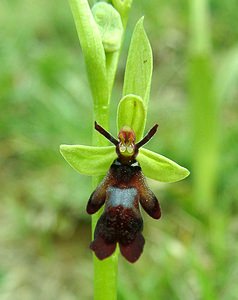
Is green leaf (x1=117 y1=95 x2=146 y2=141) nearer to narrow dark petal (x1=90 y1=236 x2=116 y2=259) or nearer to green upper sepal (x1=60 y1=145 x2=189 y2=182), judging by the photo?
green upper sepal (x1=60 y1=145 x2=189 y2=182)

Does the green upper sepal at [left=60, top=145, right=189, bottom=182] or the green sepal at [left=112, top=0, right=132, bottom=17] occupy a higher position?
the green sepal at [left=112, top=0, right=132, bottom=17]

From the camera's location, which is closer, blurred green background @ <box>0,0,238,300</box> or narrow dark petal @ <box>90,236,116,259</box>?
narrow dark petal @ <box>90,236,116,259</box>

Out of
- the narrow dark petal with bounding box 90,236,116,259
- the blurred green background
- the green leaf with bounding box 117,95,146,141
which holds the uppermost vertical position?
the green leaf with bounding box 117,95,146,141

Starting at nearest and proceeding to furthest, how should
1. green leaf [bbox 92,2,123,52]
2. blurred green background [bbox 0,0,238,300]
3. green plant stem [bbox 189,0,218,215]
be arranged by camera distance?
green leaf [bbox 92,2,123,52] → blurred green background [bbox 0,0,238,300] → green plant stem [bbox 189,0,218,215]

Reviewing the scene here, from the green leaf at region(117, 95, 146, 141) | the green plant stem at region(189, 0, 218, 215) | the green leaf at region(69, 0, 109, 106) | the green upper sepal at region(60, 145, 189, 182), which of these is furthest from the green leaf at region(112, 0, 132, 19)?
the green plant stem at region(189, 0, 218, 215)

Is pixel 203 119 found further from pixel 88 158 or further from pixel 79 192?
pixel 88 158

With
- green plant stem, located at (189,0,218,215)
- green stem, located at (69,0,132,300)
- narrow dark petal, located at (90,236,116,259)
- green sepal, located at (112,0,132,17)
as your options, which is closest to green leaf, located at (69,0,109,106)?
green stem, located at (69,0,132,300)

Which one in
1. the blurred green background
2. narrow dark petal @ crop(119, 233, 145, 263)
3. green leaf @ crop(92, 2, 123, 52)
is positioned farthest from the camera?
the blurred green background
